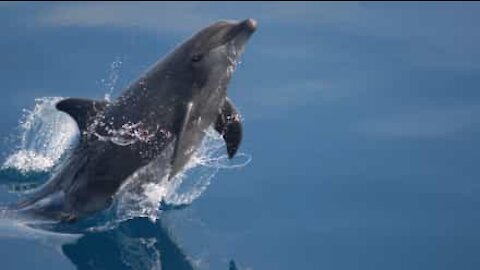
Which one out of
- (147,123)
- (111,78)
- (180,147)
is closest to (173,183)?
(180,147)

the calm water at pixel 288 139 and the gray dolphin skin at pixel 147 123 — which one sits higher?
the gray dolphin skin at pixel 147 123

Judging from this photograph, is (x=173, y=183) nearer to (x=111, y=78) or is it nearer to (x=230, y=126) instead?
(x=230, y=126)

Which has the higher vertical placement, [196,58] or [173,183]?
[196,58]

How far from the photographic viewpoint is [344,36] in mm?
13211

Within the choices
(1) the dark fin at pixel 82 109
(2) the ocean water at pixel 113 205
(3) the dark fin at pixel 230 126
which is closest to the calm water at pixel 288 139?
(2) the ocean water at pixel 113 205

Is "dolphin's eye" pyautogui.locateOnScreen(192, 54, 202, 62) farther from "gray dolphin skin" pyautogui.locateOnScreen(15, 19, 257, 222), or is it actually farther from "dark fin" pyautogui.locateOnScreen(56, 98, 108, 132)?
"dark fin" pyautogui.locateOnScreen(56, 98, 108, 132)

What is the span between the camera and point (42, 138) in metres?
10.9

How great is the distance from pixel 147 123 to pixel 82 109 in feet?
2.17

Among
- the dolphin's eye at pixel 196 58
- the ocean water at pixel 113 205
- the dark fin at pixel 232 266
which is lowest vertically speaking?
the dark fin at pixel 232 266

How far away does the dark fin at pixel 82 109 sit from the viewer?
9.24m

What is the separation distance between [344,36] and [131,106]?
4789 mm

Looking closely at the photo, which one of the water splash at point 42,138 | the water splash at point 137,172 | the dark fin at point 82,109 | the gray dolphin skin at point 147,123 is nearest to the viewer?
the gray dolphin skin at point 147,123

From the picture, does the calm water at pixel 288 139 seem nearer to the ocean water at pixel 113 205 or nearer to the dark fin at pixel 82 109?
the ocean water at pixel 113 205

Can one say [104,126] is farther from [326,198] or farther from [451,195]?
[451,195]
